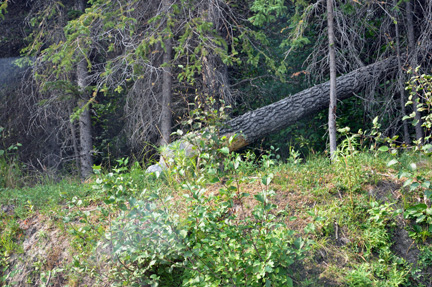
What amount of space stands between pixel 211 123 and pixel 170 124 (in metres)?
3.09

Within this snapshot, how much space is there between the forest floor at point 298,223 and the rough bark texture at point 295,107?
5.85 ft

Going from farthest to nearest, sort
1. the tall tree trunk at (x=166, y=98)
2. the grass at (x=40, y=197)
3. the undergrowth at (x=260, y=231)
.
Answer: the tall tree trunk at (x=166, y=98), the grass at (x=40, y=197), the undergrowth at (x=260, y=231)

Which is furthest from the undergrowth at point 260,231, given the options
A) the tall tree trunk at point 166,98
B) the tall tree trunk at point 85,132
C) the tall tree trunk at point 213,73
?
the tall tree trunk at point 85,132

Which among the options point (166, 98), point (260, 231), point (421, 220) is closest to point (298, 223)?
point (260, 231)

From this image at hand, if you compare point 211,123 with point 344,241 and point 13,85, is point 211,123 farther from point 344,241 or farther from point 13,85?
point 13,85

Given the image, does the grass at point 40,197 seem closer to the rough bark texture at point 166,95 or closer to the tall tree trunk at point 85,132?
the rough bark texture at point 166,95

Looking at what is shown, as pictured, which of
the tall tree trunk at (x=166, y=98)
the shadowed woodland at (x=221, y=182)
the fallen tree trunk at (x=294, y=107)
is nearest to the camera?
the shadowed woodland at (x=221, y=182)

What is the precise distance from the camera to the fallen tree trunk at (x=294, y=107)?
7.16 meters

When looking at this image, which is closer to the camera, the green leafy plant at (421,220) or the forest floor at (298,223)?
the forest floor at (298,223)

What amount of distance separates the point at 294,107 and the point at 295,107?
0.02 metres

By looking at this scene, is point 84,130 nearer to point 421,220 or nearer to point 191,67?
point 191,67

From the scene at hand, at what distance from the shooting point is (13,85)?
1027 cm

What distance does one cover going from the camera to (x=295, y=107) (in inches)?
297

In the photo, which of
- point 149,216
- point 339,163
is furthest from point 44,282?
point 339,163
